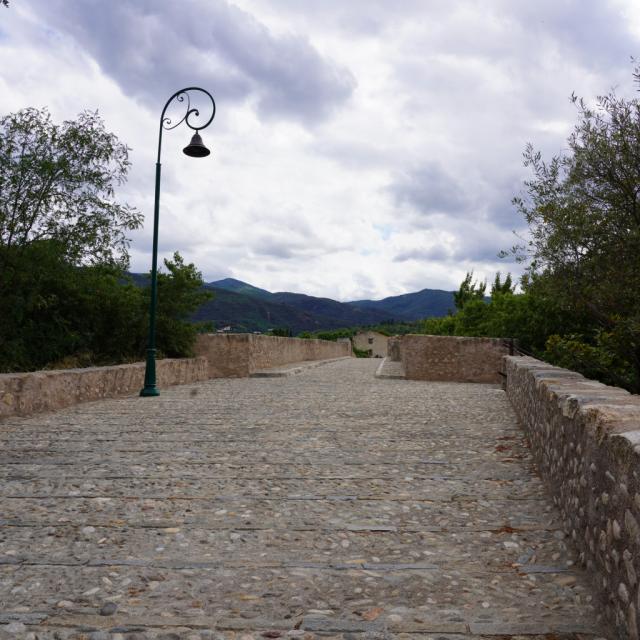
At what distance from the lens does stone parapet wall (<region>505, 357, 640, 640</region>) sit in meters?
2.13

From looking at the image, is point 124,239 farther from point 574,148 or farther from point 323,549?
point 323,549

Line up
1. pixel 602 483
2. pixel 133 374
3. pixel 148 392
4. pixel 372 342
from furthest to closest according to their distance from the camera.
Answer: pixel 372 342 → pixel 133 374 → pixel 148 392 → pixel 602 483

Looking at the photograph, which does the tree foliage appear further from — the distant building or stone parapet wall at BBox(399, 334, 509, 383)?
the distant building

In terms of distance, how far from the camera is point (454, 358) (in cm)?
1589

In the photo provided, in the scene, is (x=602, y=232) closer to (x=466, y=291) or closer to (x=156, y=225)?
(x=156, y=225)

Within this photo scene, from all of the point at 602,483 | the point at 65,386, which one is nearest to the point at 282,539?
the point at 602,483

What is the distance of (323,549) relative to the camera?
3.26m

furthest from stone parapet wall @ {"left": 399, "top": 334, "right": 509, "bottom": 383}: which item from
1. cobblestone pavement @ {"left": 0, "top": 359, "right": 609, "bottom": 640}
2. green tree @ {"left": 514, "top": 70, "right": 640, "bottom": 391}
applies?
cobblestone pavement @ {"left": 0, "top": 359, "right": 609, "bottom": 640}

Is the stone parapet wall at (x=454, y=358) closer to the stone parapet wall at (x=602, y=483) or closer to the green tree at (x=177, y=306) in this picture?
the green tree at (x=177, y=306)

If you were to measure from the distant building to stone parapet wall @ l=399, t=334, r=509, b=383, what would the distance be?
7198 cm

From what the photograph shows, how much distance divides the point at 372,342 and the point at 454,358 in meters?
75.1

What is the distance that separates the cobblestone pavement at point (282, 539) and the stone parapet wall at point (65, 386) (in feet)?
5.45

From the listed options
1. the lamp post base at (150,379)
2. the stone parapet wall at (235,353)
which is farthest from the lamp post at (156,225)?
the stone parapet wall at (235,353)

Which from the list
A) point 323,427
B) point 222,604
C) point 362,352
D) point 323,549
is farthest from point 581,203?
point 362,352
